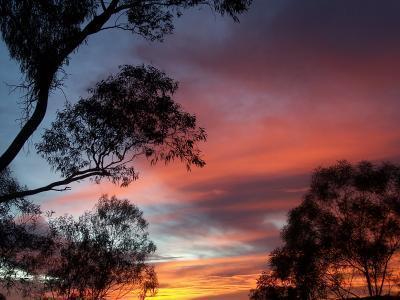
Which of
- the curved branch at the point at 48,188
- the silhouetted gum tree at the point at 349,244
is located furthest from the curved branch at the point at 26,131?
the silhouetted gum tree at the point at 349,244

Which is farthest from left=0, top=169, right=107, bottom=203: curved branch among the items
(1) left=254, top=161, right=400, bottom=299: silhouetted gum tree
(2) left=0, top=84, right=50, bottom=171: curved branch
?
(1) left=254, top=161, right=400, bottom=299: silhouetted gum tree

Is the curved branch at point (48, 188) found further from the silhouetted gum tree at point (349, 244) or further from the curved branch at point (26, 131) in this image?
the silhouetted gum tree at point (349, 244)

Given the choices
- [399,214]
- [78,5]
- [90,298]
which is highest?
[78,5]

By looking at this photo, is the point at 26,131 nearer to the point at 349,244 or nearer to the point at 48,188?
the point at 48,188

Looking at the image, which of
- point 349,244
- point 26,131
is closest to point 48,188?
point 26,131

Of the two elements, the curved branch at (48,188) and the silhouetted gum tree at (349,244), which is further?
the silhouetted gum tree at (349,244)

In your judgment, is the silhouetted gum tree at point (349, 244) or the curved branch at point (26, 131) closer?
the curved branch at point (26, 131)

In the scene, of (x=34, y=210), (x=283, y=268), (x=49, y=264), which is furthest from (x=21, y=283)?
(x=283, y=268)

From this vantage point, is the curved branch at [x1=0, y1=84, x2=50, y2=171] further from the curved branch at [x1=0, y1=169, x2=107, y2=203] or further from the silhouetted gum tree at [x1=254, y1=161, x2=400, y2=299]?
the silhouetted gum tree at [x1=254, y1=161, x2=400, y2=299]

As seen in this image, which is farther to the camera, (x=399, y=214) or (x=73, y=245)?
(x=73, y=245)

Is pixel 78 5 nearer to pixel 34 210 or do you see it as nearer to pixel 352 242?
pixel 34 210

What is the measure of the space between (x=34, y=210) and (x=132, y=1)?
69.5 ft

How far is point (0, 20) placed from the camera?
16750 mm

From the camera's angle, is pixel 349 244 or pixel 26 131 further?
pixel 349 244
